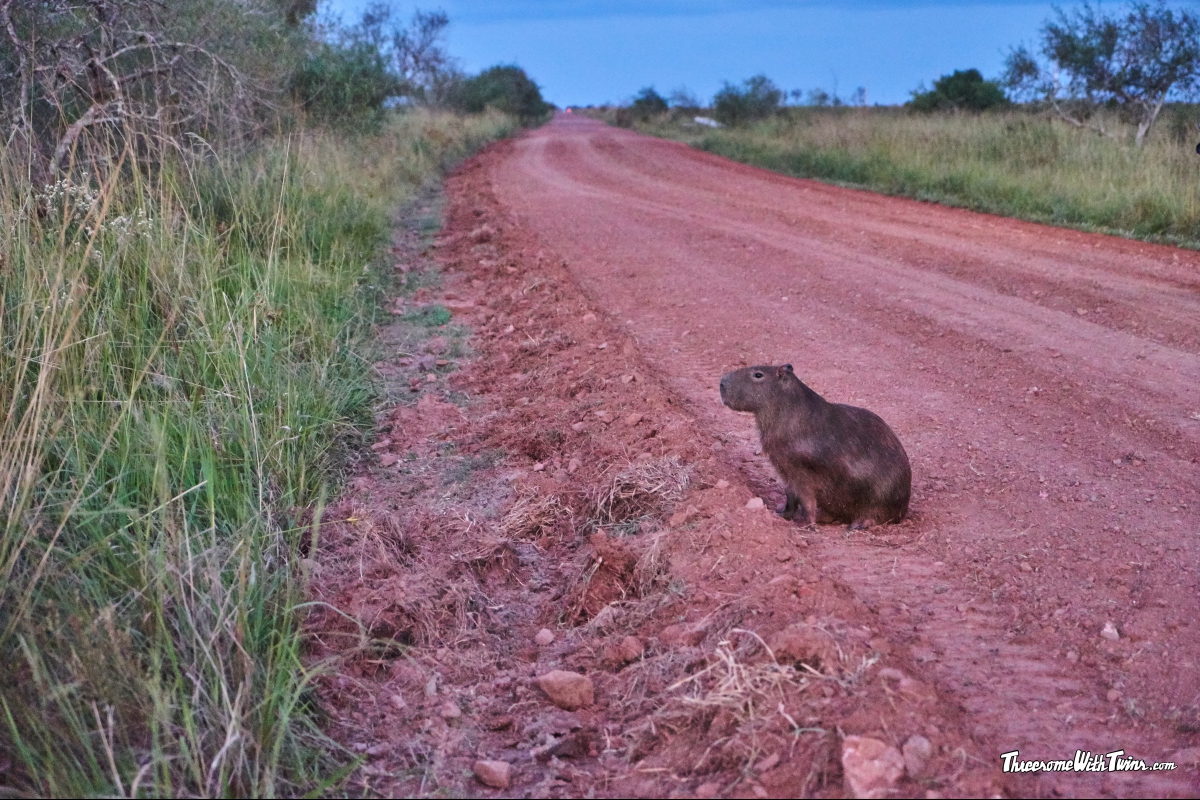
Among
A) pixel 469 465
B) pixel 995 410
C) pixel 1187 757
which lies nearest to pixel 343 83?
pixel 469 465

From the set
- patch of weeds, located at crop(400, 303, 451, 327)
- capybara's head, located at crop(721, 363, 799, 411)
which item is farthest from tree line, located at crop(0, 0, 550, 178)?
capybara's head, located at crop(721, 363, 799, 411)

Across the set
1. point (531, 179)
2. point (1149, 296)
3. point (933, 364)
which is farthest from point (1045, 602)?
point (531, 179)

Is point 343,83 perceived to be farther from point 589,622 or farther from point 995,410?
point 589,622

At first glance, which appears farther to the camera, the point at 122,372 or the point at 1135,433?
the point at 1135,433

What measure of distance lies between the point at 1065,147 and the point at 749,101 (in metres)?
18.9

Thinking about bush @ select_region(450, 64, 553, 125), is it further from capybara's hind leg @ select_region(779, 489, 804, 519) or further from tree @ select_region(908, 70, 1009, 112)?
capybara's hind leg @ select_region(779, 489, 804, 519)

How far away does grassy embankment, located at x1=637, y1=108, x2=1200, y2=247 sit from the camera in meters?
12.2

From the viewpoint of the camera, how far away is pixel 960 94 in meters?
31.5

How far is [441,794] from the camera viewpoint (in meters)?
2.74

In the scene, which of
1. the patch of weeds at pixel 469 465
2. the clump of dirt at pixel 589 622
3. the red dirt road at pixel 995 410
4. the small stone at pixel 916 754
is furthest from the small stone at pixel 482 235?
the small stone at pixel 916 754

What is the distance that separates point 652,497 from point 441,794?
6.43 feet

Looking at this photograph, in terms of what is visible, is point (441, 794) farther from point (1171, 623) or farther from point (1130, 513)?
point (1130, 513)

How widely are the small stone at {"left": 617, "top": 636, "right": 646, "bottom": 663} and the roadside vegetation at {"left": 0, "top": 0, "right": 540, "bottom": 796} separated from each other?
1.00m

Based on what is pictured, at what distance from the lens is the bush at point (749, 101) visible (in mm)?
33281
